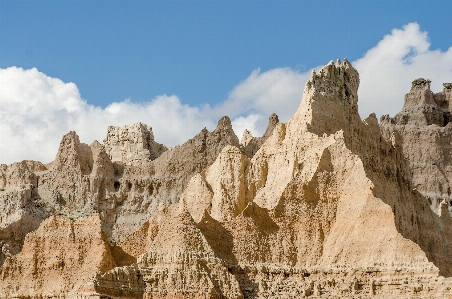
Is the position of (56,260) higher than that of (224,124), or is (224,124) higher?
(224,124)

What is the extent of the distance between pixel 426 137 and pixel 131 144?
30773 mm

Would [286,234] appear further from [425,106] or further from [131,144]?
[131,144]

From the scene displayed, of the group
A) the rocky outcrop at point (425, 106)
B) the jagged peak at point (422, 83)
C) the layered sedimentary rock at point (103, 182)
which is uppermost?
the jagged peak at point (422, 83)

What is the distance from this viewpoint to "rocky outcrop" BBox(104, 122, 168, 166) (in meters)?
132

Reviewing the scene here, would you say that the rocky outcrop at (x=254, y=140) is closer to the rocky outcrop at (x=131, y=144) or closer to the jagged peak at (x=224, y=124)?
the jagged peak at (x=224, y=124)

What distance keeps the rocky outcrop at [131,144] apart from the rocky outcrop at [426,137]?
24.2 metres

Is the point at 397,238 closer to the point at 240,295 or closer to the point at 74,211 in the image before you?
the point at 240,295

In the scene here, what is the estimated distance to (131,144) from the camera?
5261 inches

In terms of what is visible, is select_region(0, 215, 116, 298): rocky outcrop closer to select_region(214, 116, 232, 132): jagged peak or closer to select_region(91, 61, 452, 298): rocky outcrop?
select_region(91, 61, 452, 298): rocky outcrop

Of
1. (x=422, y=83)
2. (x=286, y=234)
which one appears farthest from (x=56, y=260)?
(x=422, y=83)

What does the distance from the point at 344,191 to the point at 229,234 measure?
8.22 metres

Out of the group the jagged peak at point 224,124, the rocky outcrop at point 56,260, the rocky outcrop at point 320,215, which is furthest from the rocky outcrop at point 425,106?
the rocky outcrop at point 56,260

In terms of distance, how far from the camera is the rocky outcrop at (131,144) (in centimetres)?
13162

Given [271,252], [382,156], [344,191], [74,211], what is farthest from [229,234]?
[74,211]
